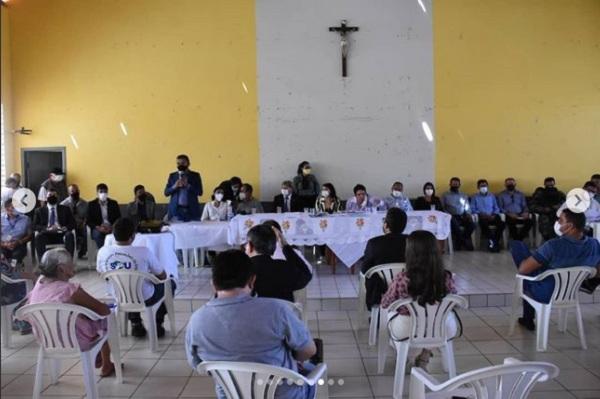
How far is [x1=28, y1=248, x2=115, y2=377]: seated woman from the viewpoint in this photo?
2838mm

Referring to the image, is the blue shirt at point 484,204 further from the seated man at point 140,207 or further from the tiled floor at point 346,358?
the seated man at point 140,207

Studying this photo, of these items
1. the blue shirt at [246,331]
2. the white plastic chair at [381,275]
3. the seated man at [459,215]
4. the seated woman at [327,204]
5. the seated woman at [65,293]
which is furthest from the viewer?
the seated man at [459,215]

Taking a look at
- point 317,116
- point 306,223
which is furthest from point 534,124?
point 306,223

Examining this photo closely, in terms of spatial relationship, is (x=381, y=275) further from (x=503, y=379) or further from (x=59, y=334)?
(x=59, y=334)

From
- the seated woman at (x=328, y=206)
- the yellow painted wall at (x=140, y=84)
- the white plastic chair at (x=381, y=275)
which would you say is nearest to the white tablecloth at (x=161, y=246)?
the seated woman at (x=328, y=206)

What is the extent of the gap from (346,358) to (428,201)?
4.55 meters

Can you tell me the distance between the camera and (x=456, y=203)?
7.86m

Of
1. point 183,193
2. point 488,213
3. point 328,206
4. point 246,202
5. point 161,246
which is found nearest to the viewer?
point 161,246

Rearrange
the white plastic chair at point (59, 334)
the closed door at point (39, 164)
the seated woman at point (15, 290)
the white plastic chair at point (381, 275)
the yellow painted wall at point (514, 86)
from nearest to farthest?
the white plastic chair at point (59, 334) < the white plastic chair at point (381, 275) < the seated woman at point (15, 290) < the yellow painted wall at point (514, 86) < the closed door at point (39, 164)

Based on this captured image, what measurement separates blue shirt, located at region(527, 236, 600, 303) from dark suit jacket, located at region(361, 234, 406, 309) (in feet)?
3.13

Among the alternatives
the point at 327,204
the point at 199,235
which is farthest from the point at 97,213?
the point at 327,204

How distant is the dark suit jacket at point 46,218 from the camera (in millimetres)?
6684

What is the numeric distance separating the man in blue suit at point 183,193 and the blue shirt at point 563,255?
4285mm

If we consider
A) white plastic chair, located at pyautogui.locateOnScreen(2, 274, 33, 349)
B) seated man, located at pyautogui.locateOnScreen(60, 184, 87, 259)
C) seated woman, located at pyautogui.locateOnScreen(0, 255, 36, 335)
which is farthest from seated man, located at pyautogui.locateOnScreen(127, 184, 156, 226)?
white plastic chair, located at pyautogui.locateOnScreen(2, 274, 33, 349)
